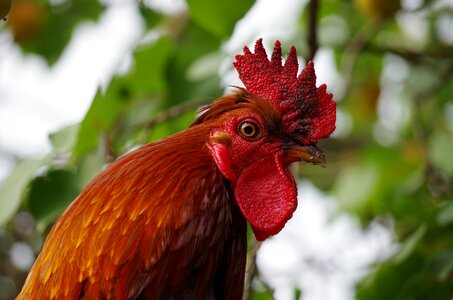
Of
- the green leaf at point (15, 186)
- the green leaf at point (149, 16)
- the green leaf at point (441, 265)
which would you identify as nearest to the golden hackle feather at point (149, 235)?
the green leaf at point (15, 186)

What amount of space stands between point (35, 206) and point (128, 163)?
92 cm

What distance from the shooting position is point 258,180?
2.88m

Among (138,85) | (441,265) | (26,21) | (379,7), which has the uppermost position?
(26,21)

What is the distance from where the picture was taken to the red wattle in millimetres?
2850

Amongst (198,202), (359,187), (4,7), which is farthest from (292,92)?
(359,187)

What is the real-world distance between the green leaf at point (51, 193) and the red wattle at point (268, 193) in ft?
3.22

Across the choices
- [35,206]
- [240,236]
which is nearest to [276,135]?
[240,236]

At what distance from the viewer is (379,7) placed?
178 inches

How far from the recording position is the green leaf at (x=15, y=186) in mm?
3516

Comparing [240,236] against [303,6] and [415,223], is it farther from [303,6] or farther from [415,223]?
[303,6]

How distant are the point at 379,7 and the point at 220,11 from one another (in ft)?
3.20

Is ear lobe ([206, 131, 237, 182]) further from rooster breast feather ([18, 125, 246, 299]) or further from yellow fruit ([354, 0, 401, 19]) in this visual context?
yellow fruit ([354, 0, 401, 19])

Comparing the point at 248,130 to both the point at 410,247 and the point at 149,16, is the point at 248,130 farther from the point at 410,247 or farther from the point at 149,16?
the point at 149,16

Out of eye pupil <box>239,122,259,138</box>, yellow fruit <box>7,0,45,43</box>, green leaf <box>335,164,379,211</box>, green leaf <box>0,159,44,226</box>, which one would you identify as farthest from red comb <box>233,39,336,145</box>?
green leaf <box>335,164,379,211</box>
